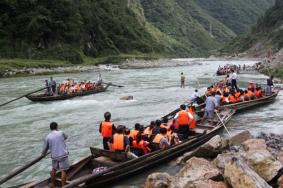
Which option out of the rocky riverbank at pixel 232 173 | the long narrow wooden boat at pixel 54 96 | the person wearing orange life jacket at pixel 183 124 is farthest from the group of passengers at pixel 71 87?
the rocky riverbank at pixel 232 173

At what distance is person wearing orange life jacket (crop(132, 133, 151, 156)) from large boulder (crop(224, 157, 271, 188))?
15.3ft

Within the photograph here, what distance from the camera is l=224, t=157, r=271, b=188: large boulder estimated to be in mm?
10367

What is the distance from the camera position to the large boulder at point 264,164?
471 inches

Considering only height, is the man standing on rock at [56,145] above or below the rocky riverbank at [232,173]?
above

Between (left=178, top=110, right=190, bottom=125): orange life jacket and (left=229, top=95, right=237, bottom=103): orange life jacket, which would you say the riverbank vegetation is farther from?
(left=178, top=110, right=190, bottom=125): orange life jacket

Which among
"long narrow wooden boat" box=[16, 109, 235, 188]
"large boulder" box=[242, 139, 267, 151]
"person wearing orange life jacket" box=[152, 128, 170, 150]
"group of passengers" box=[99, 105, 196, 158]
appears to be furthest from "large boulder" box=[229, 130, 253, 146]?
"person wearing orange life jacket" box=[152, 128, 170, 150]

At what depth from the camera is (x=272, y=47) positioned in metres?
109

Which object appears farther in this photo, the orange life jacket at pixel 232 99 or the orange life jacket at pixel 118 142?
the orange life jacket at pixel 232 99


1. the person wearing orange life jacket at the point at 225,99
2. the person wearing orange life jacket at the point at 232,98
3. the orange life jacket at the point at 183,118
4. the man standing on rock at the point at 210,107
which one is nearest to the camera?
the orange life jacket at the point at 183,118

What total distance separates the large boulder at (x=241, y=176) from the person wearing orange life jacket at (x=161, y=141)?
4631mm

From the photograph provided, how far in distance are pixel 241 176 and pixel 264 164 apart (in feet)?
6.59

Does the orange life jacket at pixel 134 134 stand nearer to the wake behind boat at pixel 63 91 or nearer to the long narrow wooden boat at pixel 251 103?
the long narrow wooden boat at pixel 251 103

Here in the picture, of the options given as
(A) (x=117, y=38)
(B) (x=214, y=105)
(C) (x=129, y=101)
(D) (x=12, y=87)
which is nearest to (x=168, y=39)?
(A) (x=117, y=38)

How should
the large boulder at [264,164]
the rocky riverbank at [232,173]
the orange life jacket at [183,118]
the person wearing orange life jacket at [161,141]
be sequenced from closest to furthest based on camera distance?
the rocky riverbank at [232,173]
the large boulder at [264,164]
the person wearing orange life jacket at [161,141]
the orange life jacket at [183,118]
